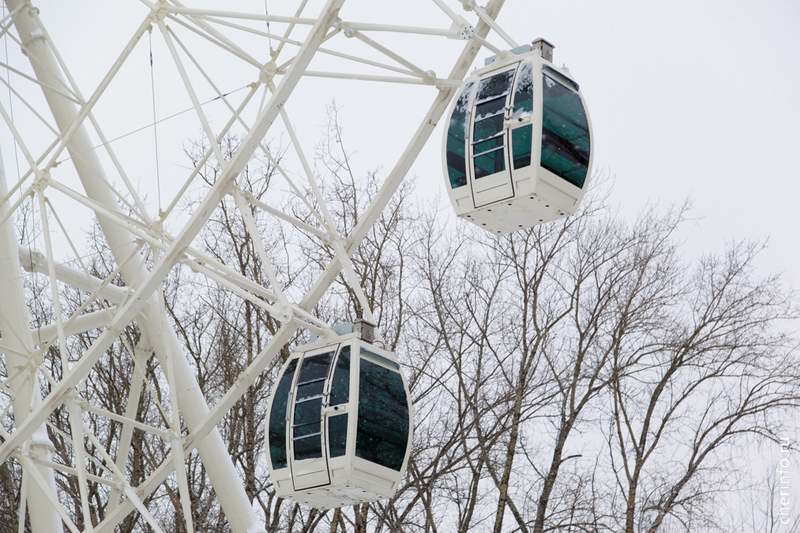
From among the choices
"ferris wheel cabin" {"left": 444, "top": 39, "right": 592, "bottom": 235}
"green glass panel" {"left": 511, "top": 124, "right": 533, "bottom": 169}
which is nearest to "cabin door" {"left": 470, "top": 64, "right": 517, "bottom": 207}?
"ferris wheel cabin" {"left": 444, "top": 39, "right": 592, "bottom": 235}

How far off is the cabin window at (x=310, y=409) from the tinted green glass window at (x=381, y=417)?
49 cm

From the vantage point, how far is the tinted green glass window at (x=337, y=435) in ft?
34.4

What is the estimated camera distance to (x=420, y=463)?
25812 mm

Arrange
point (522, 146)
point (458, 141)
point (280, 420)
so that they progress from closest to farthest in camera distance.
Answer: point (522, 146), point (458, 141), point (280, 420)

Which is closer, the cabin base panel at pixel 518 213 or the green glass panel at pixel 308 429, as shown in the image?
the cabin base panel at pixel 518 213

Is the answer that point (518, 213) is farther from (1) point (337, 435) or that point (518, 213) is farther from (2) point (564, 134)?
(1) point (337, 435)

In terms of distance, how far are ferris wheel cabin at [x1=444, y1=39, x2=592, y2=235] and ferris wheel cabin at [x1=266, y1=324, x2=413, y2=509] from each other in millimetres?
2058

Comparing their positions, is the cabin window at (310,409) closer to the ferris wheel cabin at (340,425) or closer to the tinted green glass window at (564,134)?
the ferris wheel cabin at (340,425)

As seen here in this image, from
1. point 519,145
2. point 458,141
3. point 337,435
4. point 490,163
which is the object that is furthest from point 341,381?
point 519,145

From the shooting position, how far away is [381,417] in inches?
426

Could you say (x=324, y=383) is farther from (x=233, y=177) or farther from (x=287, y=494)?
(x=233, y=177)

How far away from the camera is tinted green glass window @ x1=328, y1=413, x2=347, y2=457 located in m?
10.5

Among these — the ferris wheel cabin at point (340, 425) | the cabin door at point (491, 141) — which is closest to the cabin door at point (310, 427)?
the ferris wheel cabin at point (340, 425)

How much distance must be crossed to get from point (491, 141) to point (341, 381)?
3089mm
